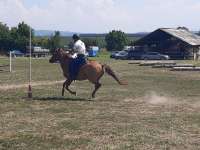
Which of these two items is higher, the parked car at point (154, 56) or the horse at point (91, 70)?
the horse at point (91, 70)

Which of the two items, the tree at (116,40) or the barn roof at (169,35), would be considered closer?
the barn roof at (169,35)

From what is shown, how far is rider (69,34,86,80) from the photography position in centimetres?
2003

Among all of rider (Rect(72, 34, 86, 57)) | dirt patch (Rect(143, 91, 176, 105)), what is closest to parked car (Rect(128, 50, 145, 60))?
dirt patch (Rect(143, 91, 176, 105))

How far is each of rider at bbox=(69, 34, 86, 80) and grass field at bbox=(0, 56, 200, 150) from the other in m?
0.92

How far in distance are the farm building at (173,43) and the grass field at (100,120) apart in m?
60.0

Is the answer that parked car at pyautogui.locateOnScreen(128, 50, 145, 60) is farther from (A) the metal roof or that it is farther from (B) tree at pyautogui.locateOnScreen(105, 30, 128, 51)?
(B) tree at pyautogui.locateOnScreen(105, 30, 128, 51)

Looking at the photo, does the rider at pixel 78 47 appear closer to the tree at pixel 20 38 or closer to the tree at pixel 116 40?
the tree at pixel 20 38

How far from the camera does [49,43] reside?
98.6 metres

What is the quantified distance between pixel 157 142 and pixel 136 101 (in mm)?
8114

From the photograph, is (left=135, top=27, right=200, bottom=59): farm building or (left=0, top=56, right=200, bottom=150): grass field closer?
(left=0, top=56, right=200, bottom=150): grass field

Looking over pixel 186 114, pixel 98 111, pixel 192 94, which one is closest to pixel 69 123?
pixel 98 111

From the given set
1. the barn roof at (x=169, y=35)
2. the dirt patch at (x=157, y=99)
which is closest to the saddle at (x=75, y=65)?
the dirt patch at (x=157, y=99)

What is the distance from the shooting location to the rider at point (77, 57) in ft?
65.7

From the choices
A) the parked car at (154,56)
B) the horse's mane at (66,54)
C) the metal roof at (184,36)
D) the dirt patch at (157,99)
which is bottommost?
the dirt patch at (157,99)
